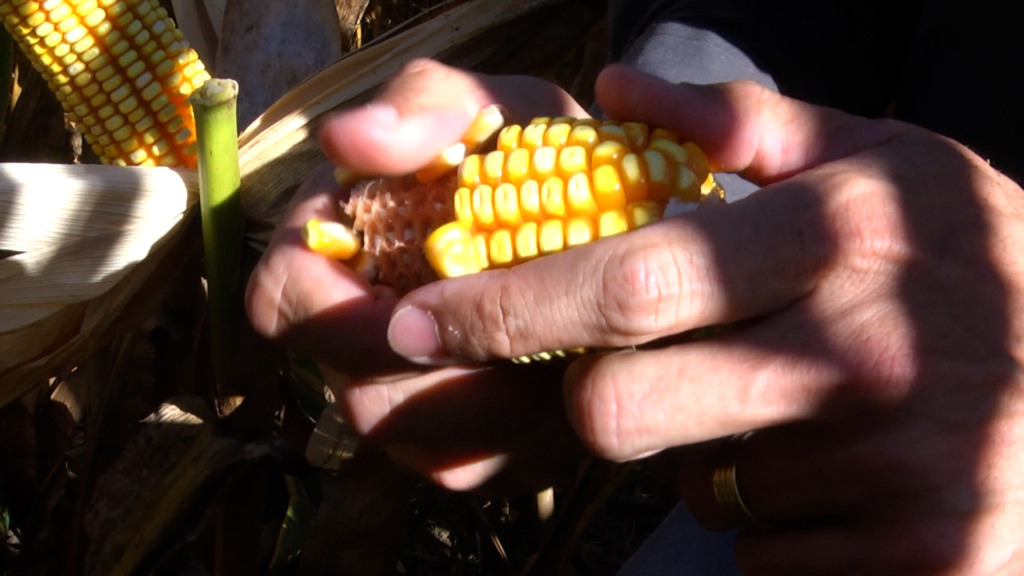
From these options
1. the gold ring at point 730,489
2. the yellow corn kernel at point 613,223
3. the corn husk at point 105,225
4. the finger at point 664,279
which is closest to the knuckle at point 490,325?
the finger at point 664,279

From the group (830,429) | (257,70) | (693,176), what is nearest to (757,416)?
(830,429)

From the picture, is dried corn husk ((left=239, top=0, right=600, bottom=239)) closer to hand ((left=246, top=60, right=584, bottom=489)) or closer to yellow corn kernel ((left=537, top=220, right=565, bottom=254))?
hand ((left=246, top=60, right=584, bottom=489))

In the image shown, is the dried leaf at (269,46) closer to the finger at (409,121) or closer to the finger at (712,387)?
the finger at (409,121)

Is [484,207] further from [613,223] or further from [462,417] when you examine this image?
[462,417]

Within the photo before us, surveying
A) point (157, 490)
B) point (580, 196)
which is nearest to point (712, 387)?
point (580, 196)

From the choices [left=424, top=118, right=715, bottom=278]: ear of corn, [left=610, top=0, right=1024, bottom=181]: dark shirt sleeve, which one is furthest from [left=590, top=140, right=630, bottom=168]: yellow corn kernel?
[left=610, top=0, right=1024, bottom=181]: dark shirt sleeve

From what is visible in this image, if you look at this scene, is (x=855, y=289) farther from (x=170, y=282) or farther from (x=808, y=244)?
(x=170, y=282)
